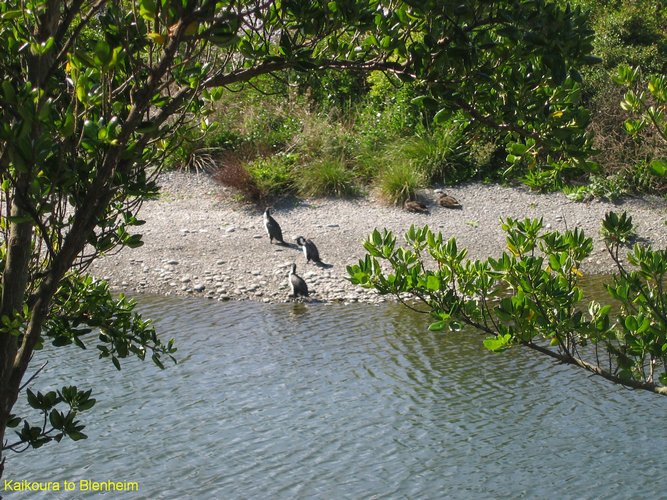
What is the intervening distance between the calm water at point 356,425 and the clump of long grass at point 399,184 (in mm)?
4958

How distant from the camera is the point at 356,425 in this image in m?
7.48

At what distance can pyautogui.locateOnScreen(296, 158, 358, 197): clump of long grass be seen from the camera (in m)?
15.3

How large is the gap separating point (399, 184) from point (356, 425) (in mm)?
7827

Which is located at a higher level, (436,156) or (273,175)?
(436,156)

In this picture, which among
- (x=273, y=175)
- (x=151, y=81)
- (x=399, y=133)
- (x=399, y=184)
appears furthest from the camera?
(x=399, y=133)

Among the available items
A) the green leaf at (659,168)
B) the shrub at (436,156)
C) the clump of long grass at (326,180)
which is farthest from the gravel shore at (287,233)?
the green leaf at (659,168)

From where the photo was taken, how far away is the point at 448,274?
10.4 ft

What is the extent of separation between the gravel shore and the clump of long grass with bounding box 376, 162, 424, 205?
24 cm

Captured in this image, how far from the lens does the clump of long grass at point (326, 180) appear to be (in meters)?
15.3

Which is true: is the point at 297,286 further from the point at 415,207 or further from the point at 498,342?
the point at 498,342

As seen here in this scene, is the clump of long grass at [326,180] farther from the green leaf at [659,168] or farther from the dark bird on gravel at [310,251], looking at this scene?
the green leaf at [659,168]

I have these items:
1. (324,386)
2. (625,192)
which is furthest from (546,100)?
(625,192)

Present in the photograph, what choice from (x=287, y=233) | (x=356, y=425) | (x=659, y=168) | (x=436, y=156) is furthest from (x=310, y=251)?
(x=659, y=168)

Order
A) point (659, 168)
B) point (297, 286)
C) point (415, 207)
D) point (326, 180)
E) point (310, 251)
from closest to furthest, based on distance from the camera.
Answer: point (659, 168) < point (297, 286) < point (310, 251) < point (415, 207) < point (326, 180)
